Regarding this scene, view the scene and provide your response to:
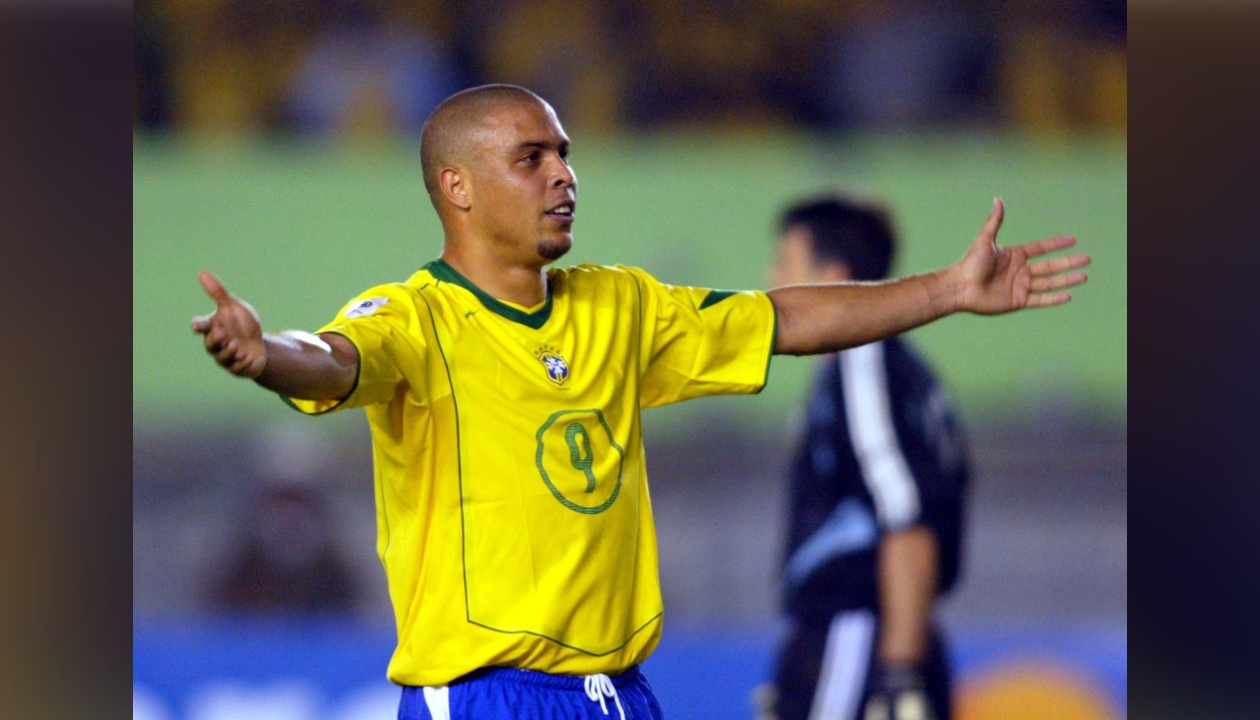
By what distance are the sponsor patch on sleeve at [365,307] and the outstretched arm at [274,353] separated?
0.12 metres

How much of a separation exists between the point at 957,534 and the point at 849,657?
501 millimetres

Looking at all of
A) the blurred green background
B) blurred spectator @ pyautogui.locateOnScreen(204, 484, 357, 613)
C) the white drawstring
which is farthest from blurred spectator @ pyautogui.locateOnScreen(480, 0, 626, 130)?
the white drawstring

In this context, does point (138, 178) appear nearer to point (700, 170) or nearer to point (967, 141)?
point (700, 170)

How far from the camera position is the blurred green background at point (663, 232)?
4.32 m

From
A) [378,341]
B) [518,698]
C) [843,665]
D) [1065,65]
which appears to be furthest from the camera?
[1065,65]

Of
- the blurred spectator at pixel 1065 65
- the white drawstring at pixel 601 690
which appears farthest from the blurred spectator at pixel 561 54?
the white drawstring at pixel 601 690

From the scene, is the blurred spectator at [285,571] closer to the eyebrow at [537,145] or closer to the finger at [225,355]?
the eyebrow at [537,145]

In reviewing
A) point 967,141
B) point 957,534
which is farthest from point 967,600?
point 967,141

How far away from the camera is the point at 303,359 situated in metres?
1.86

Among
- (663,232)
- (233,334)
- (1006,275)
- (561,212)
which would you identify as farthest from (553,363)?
(663,232)

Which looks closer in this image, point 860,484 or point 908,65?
point 860,484

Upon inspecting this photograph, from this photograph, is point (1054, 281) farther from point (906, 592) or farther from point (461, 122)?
point (906, 592)

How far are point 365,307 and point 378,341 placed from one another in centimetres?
11

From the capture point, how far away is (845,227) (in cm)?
430
